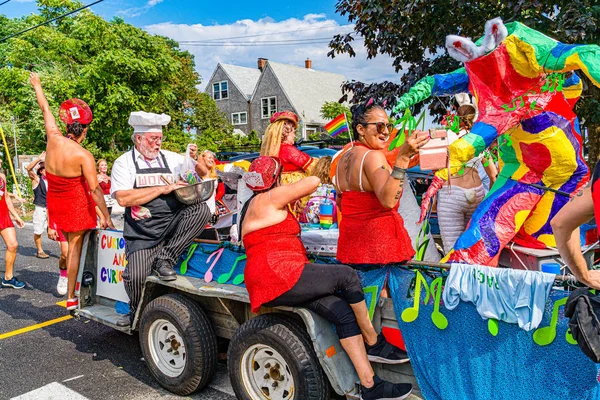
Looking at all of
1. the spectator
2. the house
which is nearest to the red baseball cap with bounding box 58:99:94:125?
the spectator

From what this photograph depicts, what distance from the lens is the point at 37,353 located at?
15.4ft

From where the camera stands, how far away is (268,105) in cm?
3944

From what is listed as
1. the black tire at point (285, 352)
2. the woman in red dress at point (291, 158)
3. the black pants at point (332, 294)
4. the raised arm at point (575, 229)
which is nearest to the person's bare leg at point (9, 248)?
the woman in red dress at point (291, 158)

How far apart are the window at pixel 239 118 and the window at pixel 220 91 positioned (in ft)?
5.35

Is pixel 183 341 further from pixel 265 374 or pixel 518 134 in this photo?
pixel 518 134

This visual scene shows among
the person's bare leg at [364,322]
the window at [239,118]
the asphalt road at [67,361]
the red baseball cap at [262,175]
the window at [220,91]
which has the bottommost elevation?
the asphalt road at [67,361]

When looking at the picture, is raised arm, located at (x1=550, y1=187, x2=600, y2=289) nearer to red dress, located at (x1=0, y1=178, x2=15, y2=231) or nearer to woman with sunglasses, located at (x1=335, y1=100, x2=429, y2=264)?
woman with sunglasses, located at (x1=335, y1=100, x2=429, y2=264)

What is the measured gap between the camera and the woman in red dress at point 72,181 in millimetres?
4797

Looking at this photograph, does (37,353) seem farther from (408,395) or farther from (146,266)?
(408,395)

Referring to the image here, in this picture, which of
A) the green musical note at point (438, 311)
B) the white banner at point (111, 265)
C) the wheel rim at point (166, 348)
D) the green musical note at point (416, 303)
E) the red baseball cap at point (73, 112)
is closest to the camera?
the green musical note at point (438, 311)

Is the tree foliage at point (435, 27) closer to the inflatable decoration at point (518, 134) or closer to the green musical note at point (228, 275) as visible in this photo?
the inflatable decoration at point (518, 134)

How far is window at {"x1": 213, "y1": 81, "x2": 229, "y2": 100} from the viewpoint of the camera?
41.7m

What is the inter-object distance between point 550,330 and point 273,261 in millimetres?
1463

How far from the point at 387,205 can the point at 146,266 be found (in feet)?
6.67
